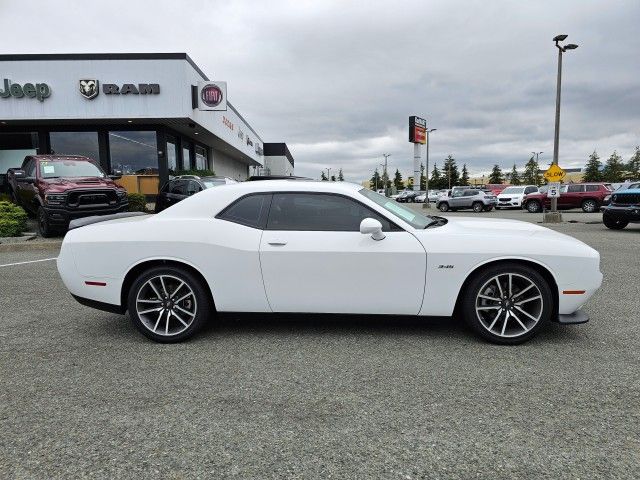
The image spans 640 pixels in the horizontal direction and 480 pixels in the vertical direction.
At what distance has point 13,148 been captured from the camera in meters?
21.4

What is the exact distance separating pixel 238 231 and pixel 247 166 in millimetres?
52528

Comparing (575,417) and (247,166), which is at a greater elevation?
(247,166)

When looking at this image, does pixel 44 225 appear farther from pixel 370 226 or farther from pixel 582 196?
pixel 582 196

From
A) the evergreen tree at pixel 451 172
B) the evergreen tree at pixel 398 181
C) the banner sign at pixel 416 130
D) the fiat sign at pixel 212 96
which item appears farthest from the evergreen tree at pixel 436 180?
the fiat sign at pixel 212 96

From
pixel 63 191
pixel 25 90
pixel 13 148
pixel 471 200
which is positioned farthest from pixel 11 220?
pixel 471 200

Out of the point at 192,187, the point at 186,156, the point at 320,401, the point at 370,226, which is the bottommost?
the point at 320,401

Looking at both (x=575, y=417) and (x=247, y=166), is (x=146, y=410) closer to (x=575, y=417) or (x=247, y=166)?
(x=575, y=417)

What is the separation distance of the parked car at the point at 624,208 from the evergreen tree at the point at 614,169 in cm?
6870

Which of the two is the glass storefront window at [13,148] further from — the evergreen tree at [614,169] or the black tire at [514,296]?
the evergreen tree at [614,169]

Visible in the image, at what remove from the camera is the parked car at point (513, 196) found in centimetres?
3019

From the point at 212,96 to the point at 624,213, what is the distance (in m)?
17.4

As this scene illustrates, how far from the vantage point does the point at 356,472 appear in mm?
2193

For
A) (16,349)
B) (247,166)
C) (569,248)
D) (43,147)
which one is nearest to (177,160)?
(43,147)

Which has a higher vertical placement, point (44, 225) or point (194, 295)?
point (44, 225)
